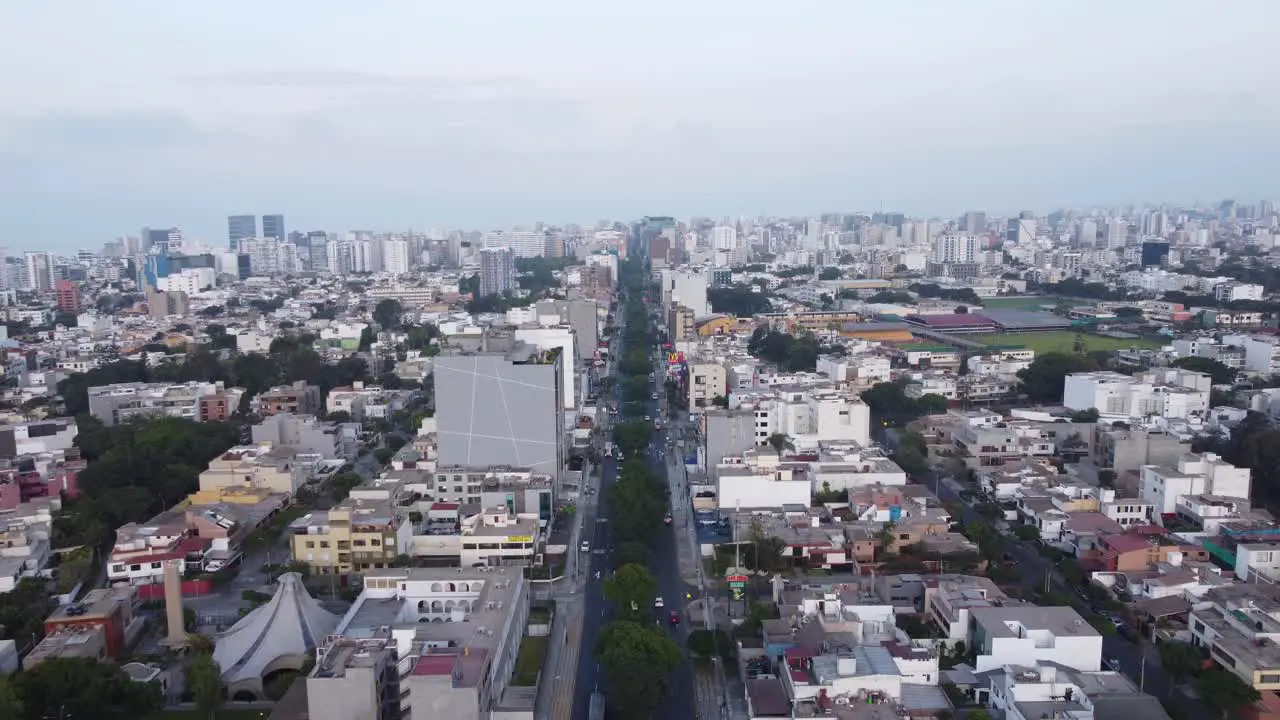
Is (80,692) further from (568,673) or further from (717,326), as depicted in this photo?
(717,326)

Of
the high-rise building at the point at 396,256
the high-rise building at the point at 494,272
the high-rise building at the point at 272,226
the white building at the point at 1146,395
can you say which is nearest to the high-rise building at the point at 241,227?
the high-rise building at the point at 272,226

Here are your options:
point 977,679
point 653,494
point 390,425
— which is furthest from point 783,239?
point 977,679

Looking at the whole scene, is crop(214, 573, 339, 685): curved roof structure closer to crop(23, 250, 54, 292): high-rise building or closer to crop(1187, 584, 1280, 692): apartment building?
crop(1187, 584, 1280, 692): apartment building

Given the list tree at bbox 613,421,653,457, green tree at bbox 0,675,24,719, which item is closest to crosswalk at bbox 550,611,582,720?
green tree at bbox 0,675,24,719

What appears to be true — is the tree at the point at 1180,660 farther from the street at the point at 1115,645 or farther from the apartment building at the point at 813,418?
the apartment building at the point at 813,418

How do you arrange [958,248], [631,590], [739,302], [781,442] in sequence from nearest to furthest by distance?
[631,590]
[781,442]
[739,302]
[958,248]

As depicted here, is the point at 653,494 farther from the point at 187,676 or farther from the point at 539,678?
the point at 187,676

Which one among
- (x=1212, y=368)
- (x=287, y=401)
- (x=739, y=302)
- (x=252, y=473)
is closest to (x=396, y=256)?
→ (x=739, y=302)
